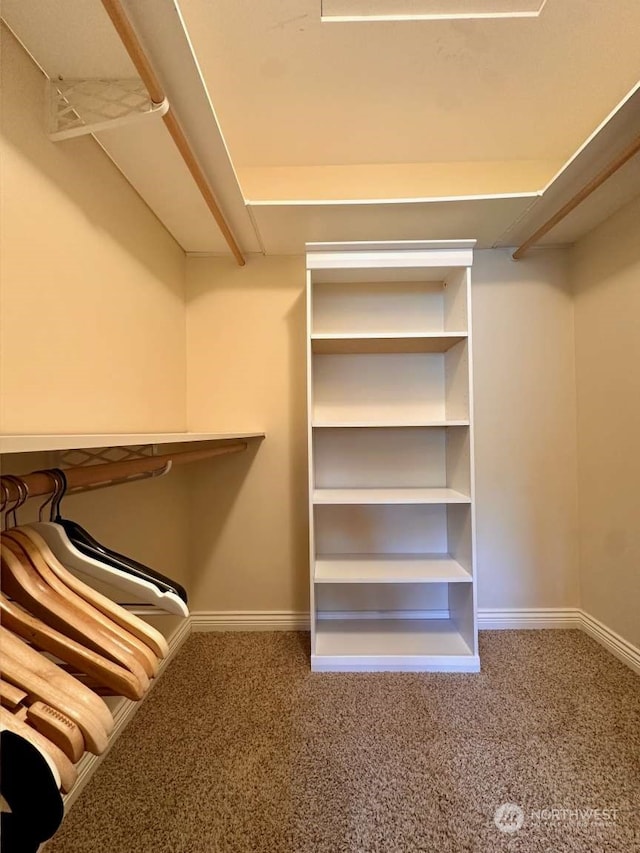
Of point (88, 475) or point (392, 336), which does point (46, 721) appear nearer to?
point (88, 475)

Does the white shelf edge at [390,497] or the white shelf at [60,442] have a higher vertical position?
the white shelf at [60,442]

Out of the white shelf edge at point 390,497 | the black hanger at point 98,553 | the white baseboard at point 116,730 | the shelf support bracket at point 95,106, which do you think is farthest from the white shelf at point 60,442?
the white shelf edge at point 390,497

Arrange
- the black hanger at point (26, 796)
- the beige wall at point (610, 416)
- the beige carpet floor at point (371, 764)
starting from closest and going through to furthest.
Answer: the black hanger at point (26, 796), the beige carpet floor at point (371, 764), the beige wall at point (610, 416)

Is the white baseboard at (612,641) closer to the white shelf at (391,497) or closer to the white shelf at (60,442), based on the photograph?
the white shelf at (391,497)

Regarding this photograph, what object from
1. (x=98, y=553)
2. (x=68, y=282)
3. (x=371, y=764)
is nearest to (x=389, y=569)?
(x=371, y=764)

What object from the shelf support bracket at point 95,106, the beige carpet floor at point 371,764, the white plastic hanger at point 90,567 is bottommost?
the beige carpet floor at point 371,764

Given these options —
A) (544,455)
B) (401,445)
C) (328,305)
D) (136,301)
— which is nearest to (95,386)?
(136,301)

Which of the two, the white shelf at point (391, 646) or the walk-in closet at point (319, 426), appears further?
the white shelf at point (391, 646)

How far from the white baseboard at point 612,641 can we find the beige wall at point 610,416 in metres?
0.03

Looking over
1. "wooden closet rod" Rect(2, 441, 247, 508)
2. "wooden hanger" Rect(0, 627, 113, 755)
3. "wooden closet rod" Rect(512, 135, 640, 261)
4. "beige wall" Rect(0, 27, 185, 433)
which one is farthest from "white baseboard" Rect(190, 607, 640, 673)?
"wooden closet rod" Rect(512, 135, 640, 261)

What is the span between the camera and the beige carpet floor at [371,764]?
3.28 ft

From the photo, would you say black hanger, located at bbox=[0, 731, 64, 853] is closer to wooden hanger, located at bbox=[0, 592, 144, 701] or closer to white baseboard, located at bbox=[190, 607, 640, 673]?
wooden hanger, located at bbox=[0, 592, 144, 701]

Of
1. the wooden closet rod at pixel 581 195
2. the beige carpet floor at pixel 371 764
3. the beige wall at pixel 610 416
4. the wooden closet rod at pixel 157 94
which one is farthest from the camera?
the beige wall at pixel 610 416

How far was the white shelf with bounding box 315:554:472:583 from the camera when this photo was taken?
1.66m
